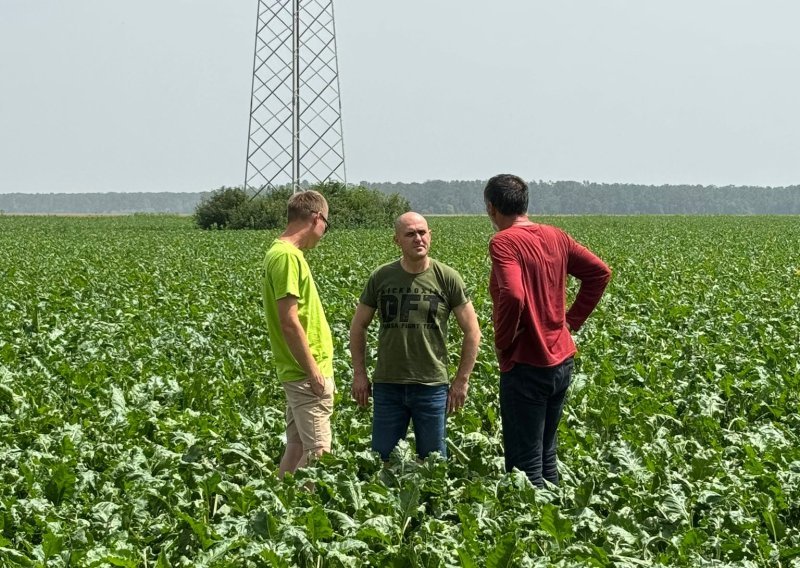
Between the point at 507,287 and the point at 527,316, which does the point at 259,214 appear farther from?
the point at 507,287

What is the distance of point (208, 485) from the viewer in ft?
18.5

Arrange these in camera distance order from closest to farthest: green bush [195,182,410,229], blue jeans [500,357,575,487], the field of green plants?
the field of green plants, blue jeans [500,357,575,487], green bush [195,182,410,229]

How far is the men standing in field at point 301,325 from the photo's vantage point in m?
5.32

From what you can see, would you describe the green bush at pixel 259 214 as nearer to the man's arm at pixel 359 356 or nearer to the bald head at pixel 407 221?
the man's arm at pixel 359 356

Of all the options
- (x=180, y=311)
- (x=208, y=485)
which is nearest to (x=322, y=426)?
(x=208, y=485)

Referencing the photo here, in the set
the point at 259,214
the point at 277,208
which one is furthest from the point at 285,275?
the point at 259,214

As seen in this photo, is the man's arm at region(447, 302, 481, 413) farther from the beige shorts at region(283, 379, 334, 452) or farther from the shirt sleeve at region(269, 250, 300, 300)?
the shirt sleeve at region(269, 250, 300, 300)

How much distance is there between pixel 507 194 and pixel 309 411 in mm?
1565

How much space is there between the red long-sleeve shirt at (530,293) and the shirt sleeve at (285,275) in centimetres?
98

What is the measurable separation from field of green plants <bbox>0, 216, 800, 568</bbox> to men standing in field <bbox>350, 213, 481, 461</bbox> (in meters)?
0.32

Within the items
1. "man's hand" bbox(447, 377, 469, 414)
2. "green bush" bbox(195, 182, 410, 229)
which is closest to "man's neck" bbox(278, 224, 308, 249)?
"man's hand" bbox(447, 377, 469, 414)

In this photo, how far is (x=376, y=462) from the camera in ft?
19.5

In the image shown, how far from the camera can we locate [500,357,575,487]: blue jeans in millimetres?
5238

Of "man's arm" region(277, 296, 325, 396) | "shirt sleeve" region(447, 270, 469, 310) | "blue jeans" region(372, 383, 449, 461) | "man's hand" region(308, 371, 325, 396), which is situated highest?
"shirt sleeve" region(447, 270, 469, 310)
